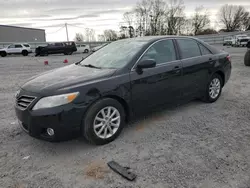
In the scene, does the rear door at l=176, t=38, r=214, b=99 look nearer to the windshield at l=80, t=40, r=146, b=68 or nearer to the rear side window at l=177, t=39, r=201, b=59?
the rear side window at l=177, t=39, r=201, b=59

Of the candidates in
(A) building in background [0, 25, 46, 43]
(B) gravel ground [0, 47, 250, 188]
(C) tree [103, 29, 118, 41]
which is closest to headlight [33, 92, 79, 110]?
(B) gravel ground [0, 47, 250, 188]

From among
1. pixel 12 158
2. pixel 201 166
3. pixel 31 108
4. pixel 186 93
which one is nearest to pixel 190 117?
pixel 186 93

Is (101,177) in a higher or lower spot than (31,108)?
lower

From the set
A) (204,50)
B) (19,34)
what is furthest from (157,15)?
(204,50)

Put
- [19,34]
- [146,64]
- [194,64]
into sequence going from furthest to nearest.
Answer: [19,34] < [194,64] < [146,64]

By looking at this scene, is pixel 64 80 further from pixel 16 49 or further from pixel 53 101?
pixel 16 49

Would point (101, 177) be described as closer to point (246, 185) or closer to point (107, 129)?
point (107, 129)

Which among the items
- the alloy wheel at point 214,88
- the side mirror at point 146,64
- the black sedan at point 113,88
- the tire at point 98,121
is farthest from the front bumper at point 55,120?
the alloy wheel at point 214,88

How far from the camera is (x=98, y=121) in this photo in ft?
9.65

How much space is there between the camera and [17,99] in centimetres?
302

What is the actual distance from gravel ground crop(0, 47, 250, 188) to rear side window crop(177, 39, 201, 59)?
1211 mm

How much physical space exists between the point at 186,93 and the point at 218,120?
0.76 metres

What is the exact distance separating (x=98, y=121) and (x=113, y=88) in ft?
1.70

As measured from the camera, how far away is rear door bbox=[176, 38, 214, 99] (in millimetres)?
3994
